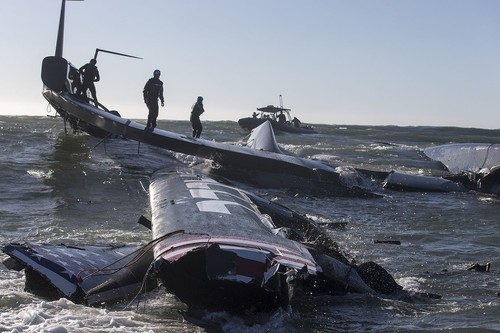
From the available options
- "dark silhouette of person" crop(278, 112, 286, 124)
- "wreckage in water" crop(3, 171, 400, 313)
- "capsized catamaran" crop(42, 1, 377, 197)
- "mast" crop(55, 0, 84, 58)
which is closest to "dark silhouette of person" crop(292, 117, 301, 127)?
"dark silhouette of person" crop(278, 112, 286, 124)

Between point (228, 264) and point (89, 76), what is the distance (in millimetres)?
17612

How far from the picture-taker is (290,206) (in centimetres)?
1515

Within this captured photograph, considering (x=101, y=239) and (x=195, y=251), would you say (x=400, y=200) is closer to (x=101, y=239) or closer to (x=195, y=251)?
(x=101, y=239)

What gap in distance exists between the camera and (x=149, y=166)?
67.7 ft

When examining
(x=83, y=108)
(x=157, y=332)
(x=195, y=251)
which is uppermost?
(x=83, y=108)

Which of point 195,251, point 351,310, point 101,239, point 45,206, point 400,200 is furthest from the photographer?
point 400,200

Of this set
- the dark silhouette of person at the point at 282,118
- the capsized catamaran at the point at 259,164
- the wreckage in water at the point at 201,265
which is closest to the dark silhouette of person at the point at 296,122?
the dark silhouette of person at the point at 282,118

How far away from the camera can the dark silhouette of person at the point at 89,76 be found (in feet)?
73.6

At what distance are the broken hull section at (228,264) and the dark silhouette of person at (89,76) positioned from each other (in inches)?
611

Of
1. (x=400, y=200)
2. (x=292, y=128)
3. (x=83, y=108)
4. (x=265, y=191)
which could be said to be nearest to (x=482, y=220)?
(x=400, y=200)

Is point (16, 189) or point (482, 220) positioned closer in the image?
point (482, 220)

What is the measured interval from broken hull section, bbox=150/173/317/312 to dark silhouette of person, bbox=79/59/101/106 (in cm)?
1551

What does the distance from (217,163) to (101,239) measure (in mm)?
8733

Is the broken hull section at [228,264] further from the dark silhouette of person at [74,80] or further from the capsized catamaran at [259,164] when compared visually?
the dark silhouette of person at [74,80]
